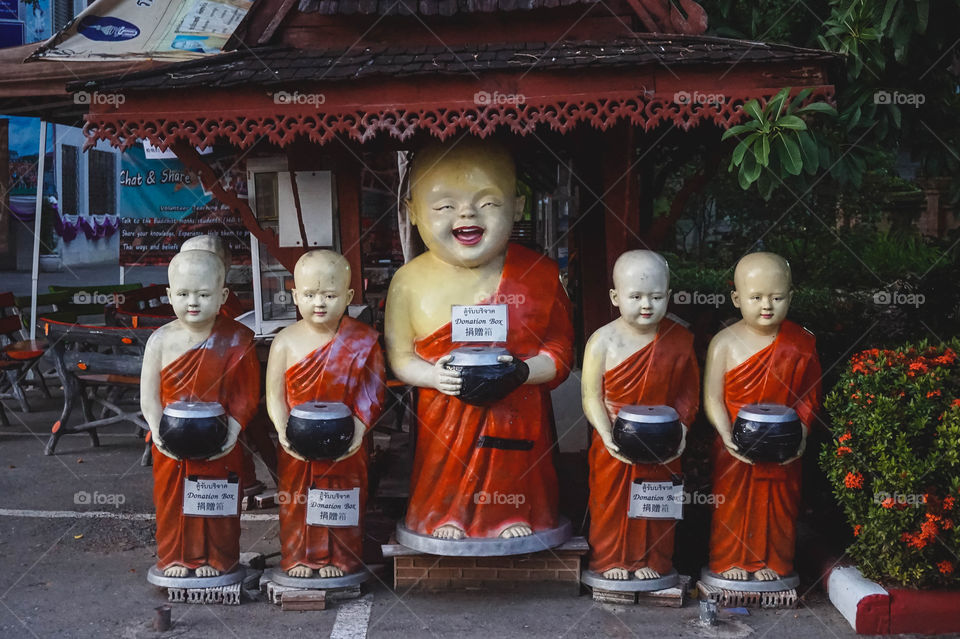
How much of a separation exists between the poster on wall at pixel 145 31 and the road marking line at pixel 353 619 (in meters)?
5.35

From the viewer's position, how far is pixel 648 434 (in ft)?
14.9

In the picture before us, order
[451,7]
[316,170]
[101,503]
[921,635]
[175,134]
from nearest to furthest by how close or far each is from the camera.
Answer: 1. [921,635]
2. [175,134]
3. [451,7]
4. [316,170]
5. [101,503]

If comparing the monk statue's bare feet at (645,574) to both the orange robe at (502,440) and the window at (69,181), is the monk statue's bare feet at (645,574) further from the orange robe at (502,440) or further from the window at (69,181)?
the window at (69,181)

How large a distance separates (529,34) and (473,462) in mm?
2443

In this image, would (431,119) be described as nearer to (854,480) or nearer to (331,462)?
(331,462)

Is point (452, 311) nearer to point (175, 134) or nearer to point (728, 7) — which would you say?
point (175, 134)

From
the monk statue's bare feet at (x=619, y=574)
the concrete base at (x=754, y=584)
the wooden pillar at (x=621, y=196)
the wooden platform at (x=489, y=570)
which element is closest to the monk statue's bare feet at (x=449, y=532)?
the wooden platform at (x=489, y=570)

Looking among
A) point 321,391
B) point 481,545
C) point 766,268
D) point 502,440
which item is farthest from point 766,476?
point 321,391

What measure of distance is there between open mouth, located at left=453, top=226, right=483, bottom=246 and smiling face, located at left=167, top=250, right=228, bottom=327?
4.09 ft

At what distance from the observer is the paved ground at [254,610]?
4.54 m

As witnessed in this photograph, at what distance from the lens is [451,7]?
5.37m

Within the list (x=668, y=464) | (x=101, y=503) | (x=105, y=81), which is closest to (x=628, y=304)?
(x=668, y=464)

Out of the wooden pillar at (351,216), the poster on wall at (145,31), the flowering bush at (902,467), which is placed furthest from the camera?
the poster on wall at (145,31)

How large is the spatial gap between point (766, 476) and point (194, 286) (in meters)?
2.99
